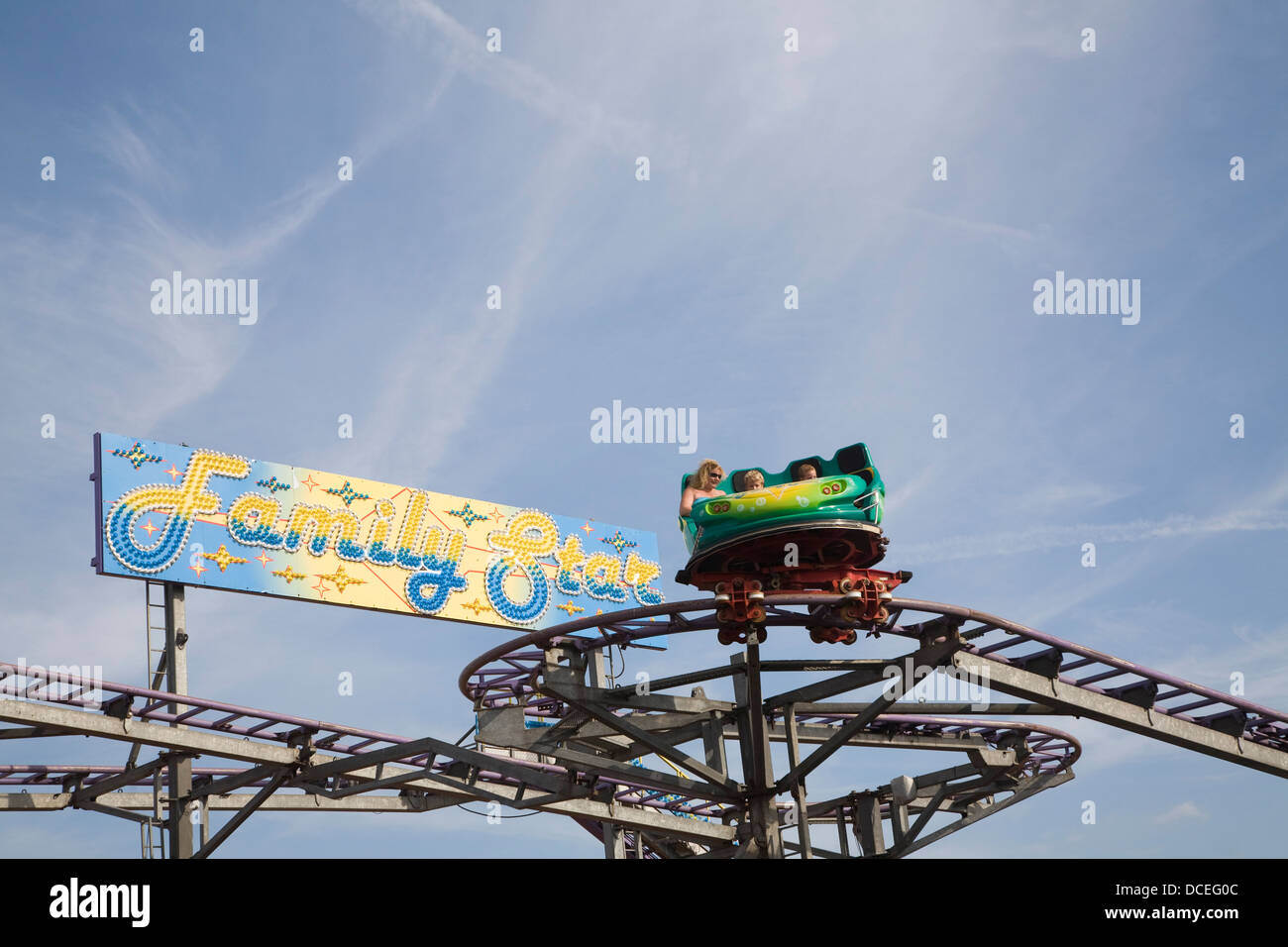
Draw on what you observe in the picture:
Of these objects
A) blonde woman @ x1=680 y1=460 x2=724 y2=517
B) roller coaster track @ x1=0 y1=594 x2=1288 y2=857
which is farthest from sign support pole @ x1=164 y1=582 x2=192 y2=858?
blonde woman @ x1=680 y1=460 x2=724 y2=517

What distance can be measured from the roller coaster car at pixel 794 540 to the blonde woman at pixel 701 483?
4.2 inches

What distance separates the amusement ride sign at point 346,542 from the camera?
19812 mm

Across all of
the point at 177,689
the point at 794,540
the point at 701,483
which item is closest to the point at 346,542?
the point at 177,689

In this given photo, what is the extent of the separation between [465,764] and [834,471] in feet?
25.9

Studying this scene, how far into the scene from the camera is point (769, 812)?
1639 centimetres

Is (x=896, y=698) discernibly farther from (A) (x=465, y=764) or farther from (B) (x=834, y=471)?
(A) (x=465, y=764)

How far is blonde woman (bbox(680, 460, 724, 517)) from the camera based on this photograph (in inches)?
543

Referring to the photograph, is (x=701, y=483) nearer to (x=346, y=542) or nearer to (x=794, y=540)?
(x=794, y=540)

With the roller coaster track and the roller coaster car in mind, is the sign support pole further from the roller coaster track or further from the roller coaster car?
the roller coaster car

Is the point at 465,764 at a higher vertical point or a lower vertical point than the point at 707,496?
lower

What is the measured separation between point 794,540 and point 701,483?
1.26m

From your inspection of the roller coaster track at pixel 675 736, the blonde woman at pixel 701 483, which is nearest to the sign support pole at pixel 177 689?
the roller coaster track at pixel 675 736

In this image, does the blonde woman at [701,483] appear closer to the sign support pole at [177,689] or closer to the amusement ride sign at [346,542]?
the sign support pole at [177,689]
